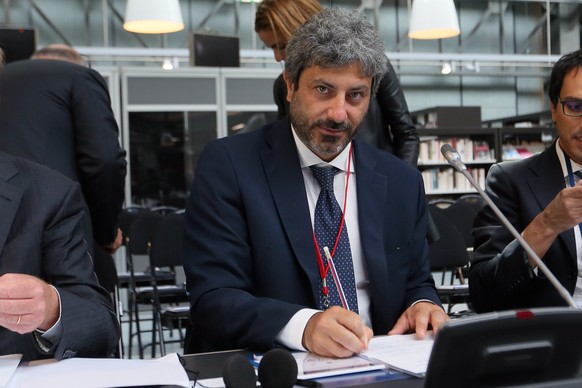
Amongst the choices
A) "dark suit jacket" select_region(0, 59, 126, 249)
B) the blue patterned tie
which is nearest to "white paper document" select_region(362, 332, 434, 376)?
the blue patterned tie

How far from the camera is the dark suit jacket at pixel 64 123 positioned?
2873 mm

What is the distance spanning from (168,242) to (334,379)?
392 centimetres

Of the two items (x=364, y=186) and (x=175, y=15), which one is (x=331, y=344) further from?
(x=175, y=15)

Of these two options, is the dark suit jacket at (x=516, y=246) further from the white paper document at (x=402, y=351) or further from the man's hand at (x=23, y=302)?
the man's hand at (x=23, y=302)

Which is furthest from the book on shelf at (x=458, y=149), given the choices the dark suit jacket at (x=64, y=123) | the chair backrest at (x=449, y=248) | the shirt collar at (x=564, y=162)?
the shirt collar at (x=564, y=162)

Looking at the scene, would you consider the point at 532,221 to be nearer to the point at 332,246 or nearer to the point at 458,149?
the point at 332,246

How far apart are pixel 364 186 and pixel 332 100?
22cm

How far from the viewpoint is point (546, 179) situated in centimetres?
203

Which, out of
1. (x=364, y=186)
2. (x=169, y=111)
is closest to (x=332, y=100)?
(x=364, y=186)

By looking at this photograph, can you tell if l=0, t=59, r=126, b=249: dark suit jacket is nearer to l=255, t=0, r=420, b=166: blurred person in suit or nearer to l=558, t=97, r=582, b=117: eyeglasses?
l=255, t=0, r=420, b=166: blurred person in suit

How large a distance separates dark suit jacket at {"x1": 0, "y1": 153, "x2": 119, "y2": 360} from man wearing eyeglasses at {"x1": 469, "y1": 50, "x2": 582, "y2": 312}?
95 cm

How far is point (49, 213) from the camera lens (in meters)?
1.53

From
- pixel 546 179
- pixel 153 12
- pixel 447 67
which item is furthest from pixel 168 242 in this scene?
pixel 447 67

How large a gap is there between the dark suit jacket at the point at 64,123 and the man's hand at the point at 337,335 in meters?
1.68
